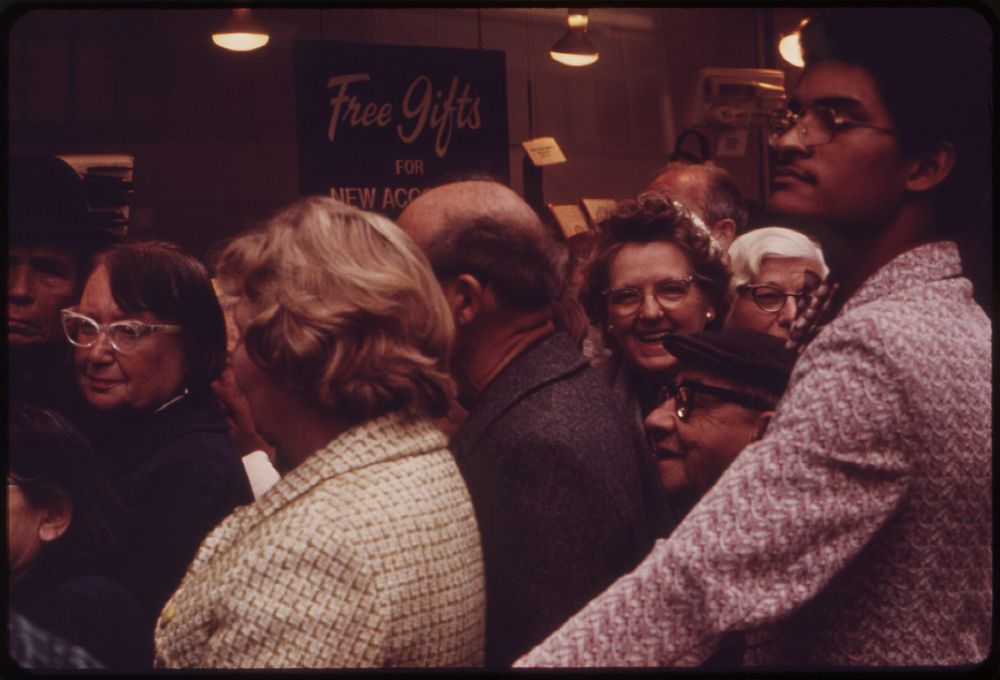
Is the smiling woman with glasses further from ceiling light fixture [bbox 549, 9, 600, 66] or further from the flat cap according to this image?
ceiling light fixture [bbox 549, 9, 600, 66]

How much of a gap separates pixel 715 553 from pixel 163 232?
323 cm

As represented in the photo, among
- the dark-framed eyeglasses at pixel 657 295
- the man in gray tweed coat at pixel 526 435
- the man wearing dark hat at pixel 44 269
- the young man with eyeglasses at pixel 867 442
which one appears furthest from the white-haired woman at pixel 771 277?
the man wearing dark hat at pixel 44 269

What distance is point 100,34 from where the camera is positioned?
91.1 inches

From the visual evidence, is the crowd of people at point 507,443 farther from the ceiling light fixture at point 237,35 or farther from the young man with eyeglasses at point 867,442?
the ceiling light fixture at point 237,35

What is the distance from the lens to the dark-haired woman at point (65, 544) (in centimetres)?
156

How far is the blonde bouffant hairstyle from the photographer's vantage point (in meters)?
1.37

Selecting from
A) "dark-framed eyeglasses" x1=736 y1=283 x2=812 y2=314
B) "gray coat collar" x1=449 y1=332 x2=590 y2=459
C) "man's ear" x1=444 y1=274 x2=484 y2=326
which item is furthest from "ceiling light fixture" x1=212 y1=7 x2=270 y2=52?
"dark-framed eyeglasses" x1=736 y1=283 x2=812 y2=314

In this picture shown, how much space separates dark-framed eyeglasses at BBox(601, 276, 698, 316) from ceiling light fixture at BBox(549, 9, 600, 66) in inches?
40.1

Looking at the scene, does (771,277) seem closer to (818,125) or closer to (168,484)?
(818,125)

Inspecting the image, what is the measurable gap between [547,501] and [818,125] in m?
0.61

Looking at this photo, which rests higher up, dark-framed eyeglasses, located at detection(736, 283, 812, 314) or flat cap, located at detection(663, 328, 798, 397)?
dark-framed eyeglasses, located at detection(736, 283, 812, 314)

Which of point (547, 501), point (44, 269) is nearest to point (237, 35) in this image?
point (44, 269)

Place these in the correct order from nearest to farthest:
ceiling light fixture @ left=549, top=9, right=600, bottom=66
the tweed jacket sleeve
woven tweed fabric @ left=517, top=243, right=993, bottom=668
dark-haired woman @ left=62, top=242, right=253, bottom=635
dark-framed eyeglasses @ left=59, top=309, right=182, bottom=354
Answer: woven tweed fabric @ left=517, top=243, right=993, bottom=668, the tweed jacket sleeve, dark-haired woman @ left=62, top=242, right=253, bottom=635, dark-framed eyeglasses @ left=59, top=309, right=182, bottom=354, ceiling light fixture @ left=549, top=9, right=600, bottom=66

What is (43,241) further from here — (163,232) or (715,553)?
(163,232)
